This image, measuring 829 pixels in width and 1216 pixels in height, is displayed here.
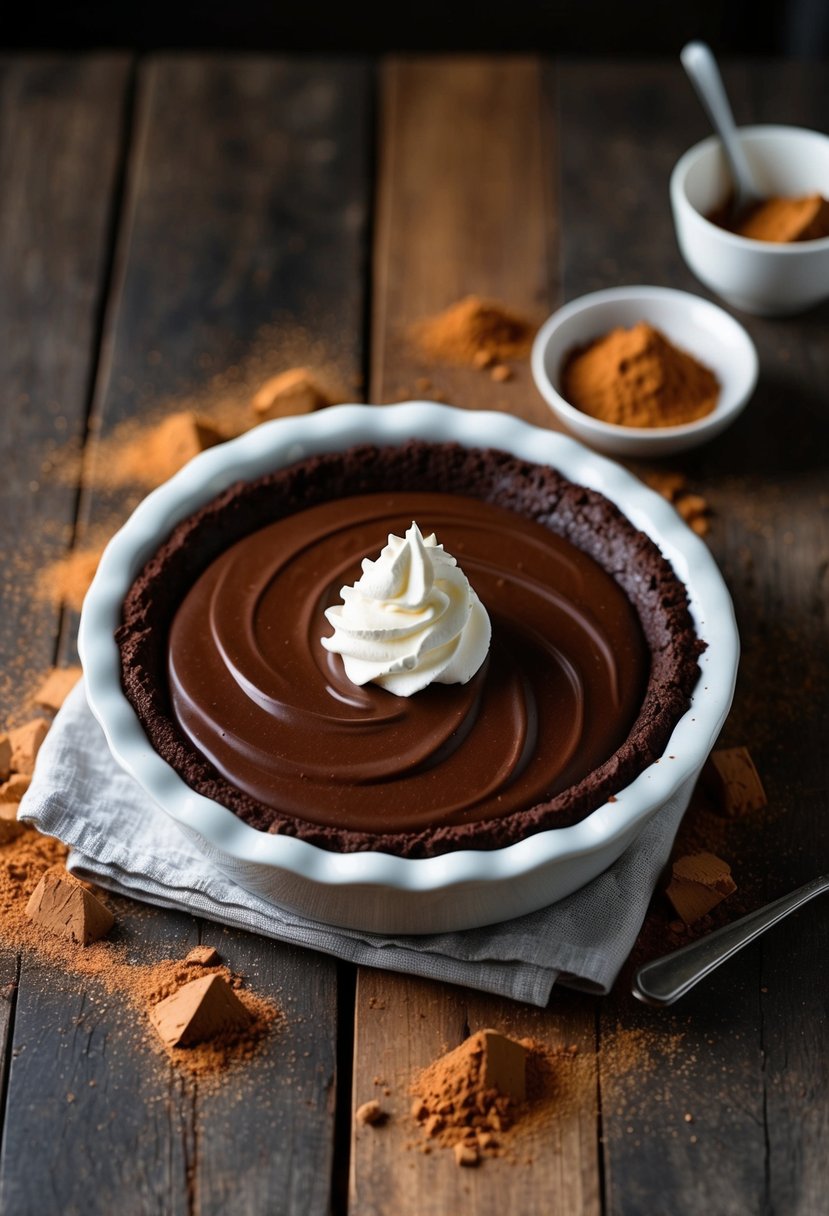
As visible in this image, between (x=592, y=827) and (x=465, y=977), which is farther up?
(x=592, y=827)

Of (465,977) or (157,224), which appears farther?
(157,224)

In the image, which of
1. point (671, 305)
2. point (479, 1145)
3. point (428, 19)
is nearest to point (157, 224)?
point (671, 305)

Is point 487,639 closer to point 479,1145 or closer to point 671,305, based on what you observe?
point 479,1145

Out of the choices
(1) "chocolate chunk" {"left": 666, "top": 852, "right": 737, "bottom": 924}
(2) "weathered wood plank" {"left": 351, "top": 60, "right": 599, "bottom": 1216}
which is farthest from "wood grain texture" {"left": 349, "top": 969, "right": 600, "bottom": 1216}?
(1) "chocolate chunk" {"left": 666, "top": 852, "right": 737, "bottom": 924}

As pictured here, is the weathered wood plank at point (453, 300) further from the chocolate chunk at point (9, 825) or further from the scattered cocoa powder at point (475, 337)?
the chocolate chunk at point (9, 825)

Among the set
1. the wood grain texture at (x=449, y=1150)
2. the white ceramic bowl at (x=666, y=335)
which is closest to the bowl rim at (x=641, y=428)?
the white ceramic bowl at (x=666, y=335)

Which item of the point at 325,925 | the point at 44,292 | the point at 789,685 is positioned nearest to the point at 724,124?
the point at 789,685
